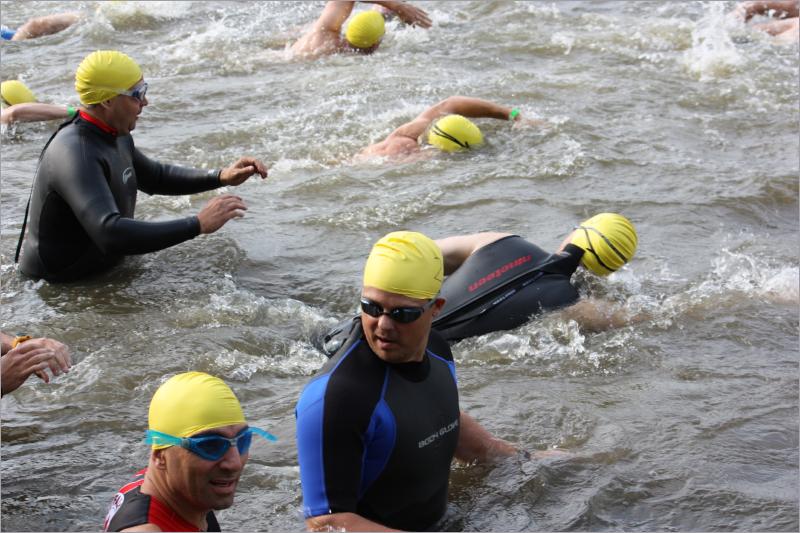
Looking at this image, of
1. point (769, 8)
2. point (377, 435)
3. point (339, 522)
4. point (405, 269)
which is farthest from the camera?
point (769, 8)

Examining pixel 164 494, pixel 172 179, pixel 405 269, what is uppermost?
pixel 405 269

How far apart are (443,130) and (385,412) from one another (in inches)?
239

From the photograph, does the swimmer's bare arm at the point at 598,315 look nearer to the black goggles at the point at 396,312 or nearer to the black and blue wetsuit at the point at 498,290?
the black and blue wetsuit at the point at 498,290

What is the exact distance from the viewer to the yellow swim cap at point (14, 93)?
11.2 meters

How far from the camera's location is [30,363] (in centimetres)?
437

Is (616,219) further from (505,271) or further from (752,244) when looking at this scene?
(752,244)

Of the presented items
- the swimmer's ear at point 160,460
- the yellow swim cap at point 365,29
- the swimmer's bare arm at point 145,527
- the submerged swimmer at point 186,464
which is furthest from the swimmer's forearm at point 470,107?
the swimmer's bare arm at point 145,527

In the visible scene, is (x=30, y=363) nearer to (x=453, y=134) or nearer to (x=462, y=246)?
(x=462, y=246)

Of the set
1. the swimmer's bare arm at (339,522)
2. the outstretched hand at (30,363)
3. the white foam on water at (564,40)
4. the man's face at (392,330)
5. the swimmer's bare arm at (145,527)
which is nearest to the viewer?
the swimmer's bare arm at (145,527)

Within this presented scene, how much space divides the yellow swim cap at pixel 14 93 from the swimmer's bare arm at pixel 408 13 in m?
4.14

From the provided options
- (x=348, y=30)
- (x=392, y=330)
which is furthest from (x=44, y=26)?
(x=392, y=330)

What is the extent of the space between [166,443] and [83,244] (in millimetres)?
3798

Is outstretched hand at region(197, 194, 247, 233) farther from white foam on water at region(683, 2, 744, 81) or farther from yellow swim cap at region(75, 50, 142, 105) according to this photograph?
white foam on water at region(683, 2, 744, 81)

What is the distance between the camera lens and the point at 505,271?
6266 millimetres
